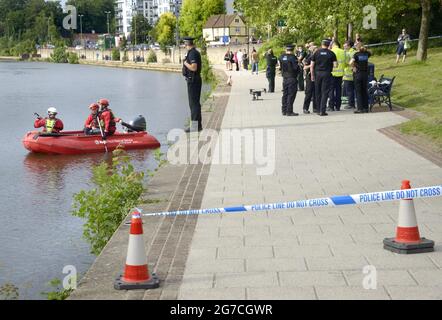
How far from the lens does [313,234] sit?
28.5ft

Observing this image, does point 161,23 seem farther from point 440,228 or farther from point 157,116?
point 440,228

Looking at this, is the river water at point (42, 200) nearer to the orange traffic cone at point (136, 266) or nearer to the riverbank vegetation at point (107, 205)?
the riverbank vegetation at point (107, 205)

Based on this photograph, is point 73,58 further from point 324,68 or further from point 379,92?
point 324,68

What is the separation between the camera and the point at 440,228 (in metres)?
8.82

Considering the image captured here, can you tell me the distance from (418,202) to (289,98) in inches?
494

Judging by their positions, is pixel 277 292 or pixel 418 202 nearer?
pixel 277 292

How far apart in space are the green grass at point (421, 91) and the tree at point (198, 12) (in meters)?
98.4

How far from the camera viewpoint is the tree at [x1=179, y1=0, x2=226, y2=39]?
140 m

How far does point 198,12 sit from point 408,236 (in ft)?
443

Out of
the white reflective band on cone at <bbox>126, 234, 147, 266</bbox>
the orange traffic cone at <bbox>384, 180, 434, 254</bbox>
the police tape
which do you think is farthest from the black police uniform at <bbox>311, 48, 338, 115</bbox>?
the white reflective band on cone at <bbox>126, 234, 147, 266</bbox>

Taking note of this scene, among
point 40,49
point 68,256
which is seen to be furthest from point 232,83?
point 40,49
